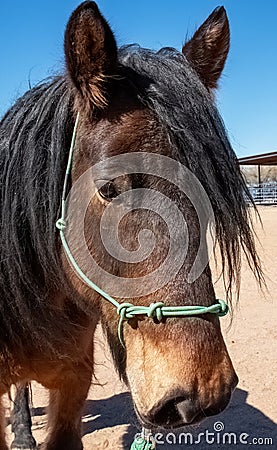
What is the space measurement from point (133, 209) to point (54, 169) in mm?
426

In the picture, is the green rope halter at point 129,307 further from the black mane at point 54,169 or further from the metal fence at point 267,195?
the metal fence at point 267,195

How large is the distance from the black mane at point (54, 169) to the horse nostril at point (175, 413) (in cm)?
51

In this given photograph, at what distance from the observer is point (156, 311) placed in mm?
1562

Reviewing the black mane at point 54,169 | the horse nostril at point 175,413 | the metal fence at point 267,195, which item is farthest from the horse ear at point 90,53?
the metal fence at point 267,195

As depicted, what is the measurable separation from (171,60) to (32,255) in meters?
0.93

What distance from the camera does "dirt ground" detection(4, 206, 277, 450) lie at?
3.54 m

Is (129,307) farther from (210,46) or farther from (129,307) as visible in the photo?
(210,46)

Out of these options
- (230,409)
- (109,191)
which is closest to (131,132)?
(109,191)

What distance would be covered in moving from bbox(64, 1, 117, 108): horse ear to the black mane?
0.39 feet

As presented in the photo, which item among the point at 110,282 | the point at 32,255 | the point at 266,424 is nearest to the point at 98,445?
the point at 266,424

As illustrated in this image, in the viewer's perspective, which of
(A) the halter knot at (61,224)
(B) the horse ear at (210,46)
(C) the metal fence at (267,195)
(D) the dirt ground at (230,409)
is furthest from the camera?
(C) the metal fence at (267,195)

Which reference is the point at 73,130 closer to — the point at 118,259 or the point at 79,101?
the point at 79,101

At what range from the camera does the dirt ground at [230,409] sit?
3.54 m

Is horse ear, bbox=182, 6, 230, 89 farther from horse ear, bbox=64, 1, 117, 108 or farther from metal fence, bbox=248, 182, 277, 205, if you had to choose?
metal fence, bbox=248, 182, 277, 205
